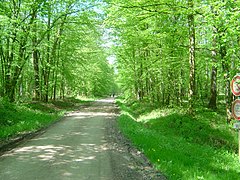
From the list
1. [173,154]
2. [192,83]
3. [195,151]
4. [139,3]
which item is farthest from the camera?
[192,83]

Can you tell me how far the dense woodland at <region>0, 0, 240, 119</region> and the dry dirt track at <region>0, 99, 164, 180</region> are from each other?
509cm

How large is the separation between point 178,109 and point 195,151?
803cm

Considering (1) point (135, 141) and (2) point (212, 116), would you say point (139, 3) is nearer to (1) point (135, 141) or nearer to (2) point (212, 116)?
(1) point (135, 141)

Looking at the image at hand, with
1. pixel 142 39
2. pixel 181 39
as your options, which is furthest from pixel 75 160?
pixel 142 39

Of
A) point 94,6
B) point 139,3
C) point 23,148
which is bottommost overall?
point 23,148

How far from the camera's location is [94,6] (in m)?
22.1

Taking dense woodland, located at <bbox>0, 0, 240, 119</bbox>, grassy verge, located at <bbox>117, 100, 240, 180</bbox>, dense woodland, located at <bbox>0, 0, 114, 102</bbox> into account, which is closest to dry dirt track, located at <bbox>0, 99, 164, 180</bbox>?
grassy verge, located at <bbox>117, 100, 240, 180</bbox>

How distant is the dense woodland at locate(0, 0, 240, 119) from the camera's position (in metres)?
11.1

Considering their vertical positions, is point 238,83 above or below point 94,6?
below

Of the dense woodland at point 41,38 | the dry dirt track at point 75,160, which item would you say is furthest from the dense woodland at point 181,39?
the dry dirt track at point 75,160

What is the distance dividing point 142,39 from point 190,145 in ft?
37.8

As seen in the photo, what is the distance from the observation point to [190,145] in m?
12.0

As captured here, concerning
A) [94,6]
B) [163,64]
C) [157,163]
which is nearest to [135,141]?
[157,163]

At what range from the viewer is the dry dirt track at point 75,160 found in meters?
6.72
